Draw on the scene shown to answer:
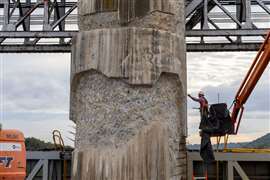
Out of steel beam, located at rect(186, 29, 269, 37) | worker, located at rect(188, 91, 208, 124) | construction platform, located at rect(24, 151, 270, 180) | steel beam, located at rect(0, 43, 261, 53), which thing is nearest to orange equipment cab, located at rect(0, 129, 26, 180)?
construction platform, located at rect(24, 151, 270, 180)

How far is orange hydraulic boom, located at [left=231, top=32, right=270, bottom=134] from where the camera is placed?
768 centimetres

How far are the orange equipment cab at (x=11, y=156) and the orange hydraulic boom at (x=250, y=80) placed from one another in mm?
4077

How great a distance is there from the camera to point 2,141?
7.97 metres

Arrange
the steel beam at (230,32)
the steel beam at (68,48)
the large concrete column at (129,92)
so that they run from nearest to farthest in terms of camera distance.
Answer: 1. the large concrete column at (129,92)
2. the steel beam at (230,32)
3. the steel beam at (68,48)

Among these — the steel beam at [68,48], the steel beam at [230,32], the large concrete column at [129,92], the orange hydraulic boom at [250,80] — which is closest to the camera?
the large concrete column at [129,92]

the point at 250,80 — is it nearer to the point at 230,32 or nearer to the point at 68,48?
the point at 230,32

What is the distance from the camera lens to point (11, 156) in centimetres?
804

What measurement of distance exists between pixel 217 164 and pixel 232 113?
6.25 ft

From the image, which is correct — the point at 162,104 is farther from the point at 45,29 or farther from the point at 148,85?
the point at 45,29

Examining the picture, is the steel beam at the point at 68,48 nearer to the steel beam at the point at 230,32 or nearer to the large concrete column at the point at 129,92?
the steel beam at the point at 230,32

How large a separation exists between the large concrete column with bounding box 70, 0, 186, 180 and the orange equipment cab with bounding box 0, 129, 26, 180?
3.85 metres

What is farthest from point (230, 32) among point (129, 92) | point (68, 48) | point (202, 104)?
point (129, 92)

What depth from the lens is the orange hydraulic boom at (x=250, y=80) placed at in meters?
7.68

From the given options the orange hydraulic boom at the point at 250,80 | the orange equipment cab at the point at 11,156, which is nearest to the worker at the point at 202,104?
the orange hydraulic boom at the point at 250,80
